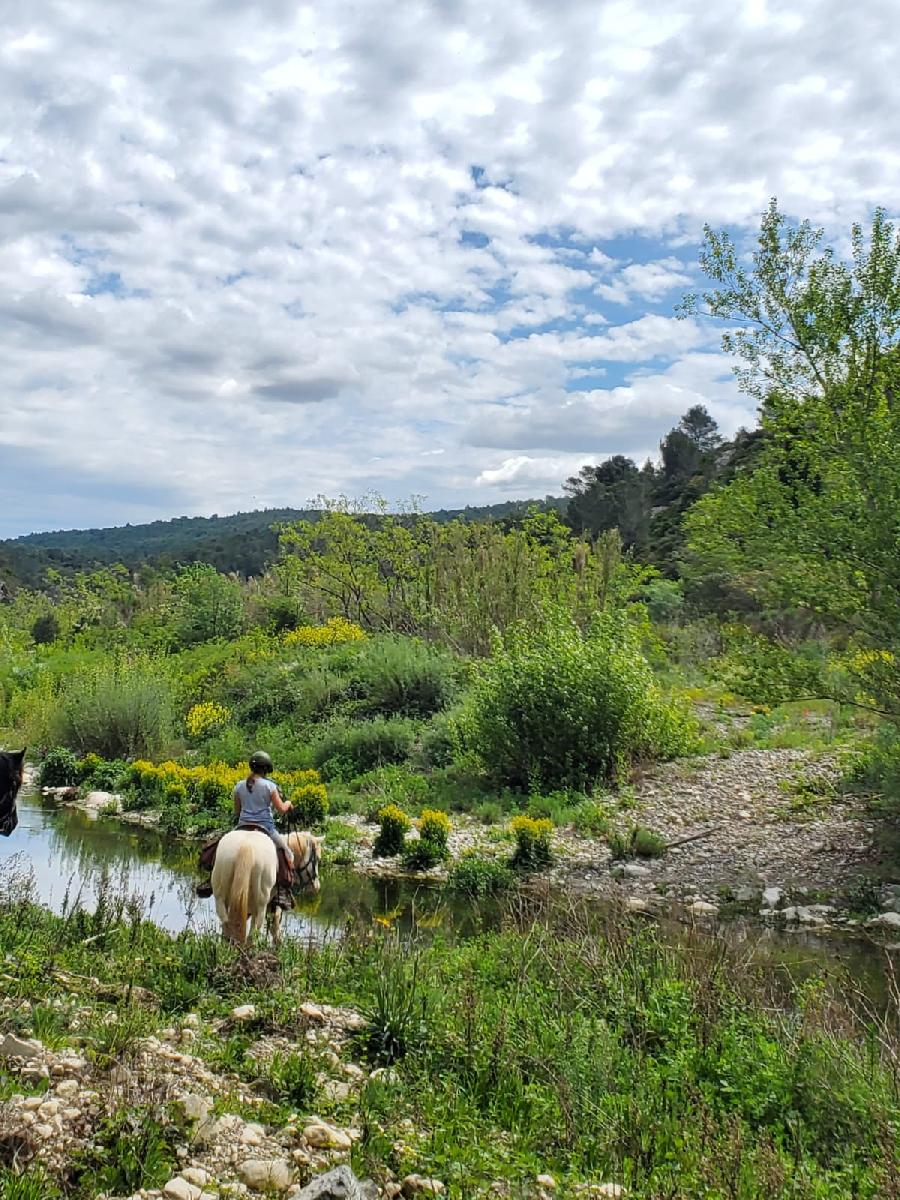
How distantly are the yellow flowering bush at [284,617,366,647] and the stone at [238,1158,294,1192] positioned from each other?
2137 cm

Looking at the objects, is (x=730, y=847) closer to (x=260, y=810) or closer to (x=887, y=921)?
(x=887, y=921)

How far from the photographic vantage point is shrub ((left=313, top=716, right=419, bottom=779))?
696 inches

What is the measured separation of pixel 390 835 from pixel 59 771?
8396 millimetres

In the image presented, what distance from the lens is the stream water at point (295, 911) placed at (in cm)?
836

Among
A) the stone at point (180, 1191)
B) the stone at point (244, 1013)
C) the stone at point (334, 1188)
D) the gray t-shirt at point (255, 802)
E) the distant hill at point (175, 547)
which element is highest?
the distant hill at point (175, 547)

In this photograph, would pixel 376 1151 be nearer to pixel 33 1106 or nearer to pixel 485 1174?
pixel 485 1174

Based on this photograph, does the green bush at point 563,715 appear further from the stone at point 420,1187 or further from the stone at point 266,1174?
the stone at point 266,1174

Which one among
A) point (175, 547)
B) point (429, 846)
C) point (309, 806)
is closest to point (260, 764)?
point (429, 846)

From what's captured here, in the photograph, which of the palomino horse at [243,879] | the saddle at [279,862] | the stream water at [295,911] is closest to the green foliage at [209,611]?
the stream water at [295,911]

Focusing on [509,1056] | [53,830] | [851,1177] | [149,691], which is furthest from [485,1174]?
[149,691]

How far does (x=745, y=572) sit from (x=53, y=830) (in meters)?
10.9

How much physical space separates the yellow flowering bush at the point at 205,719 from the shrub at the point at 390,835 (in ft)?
30.0

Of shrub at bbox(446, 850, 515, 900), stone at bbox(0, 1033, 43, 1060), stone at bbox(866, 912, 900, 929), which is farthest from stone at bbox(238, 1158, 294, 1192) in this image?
stone at bbox(866, 912, 900, 929)

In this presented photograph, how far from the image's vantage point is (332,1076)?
511 centimetres
